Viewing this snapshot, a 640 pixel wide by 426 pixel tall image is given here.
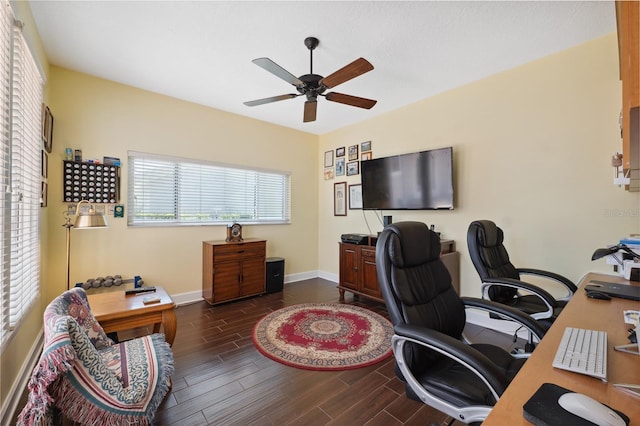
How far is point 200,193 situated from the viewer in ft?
13.0

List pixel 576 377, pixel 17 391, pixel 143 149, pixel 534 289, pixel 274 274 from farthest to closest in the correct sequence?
pixel 274 274 → pixel 143 149 → pixel 534 289 → pixel 17 391 → pixel 576 377

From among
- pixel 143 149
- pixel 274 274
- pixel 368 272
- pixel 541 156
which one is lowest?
pixel 274 274

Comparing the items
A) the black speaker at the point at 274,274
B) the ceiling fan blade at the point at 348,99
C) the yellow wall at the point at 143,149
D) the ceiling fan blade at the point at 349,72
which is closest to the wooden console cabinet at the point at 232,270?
the black speaker at the point at 274,274

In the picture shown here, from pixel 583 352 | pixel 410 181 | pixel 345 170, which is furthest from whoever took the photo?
pixel 345 170

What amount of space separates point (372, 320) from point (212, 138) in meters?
3.31

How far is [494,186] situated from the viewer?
301 cm

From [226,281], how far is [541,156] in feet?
12.8

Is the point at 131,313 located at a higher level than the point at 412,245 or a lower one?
lower

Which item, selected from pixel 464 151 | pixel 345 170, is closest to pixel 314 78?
pixel 464 151

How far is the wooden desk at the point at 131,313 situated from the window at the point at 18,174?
0.42m

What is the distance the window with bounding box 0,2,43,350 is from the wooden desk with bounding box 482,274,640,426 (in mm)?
2326

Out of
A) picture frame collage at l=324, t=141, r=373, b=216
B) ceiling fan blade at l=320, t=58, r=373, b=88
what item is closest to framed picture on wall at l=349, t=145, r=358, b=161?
picture frame collage at l=324, t=141, r=373, b=216

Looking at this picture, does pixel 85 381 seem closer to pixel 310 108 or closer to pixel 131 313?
pixel 131 313

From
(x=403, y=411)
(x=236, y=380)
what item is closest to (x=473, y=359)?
(x=403, y=411)
